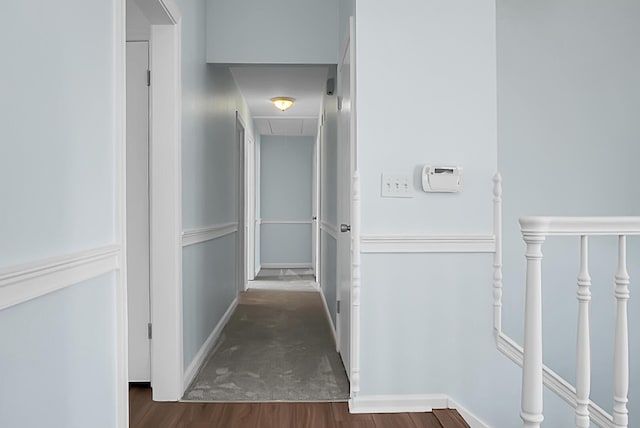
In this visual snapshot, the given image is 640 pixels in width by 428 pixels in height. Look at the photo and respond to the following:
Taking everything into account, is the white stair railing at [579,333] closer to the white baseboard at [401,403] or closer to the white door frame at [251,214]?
the white baseboard at [401,403]

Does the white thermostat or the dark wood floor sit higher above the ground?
the white thermostat

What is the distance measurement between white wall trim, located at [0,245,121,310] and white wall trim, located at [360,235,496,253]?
1.30 m

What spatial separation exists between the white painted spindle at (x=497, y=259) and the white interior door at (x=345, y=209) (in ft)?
2.50

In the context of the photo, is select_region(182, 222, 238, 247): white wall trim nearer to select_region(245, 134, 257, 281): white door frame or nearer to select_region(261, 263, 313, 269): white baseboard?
select_region(245, 134, 257, 281): white door frame

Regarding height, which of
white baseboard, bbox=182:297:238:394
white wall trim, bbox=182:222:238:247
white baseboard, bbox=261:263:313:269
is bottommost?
white baseboard, bbox=261:263:313:269

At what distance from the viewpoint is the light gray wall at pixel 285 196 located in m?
9.10

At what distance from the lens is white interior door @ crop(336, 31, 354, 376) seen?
2.92 metres

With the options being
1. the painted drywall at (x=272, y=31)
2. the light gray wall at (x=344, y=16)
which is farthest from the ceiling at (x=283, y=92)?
the light gray wall at (x=344, y=16)

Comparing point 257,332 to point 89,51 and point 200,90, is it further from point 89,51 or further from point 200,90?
point 89,51

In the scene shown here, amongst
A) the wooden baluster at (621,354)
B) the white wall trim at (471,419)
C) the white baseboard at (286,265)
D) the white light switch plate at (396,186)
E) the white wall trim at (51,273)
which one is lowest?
the white baseboard at (286,265)

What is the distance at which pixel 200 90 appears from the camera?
3318 mm

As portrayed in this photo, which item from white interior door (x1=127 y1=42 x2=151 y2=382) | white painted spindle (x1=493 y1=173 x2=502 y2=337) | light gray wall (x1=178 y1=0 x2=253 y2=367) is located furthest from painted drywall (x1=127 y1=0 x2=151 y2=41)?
white painted spindle (x1=493 y1=173 x2=502 y2=337)

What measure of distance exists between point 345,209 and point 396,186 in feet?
1.91

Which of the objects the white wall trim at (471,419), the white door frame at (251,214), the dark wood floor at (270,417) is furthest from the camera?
the white door frame at (251,214)
